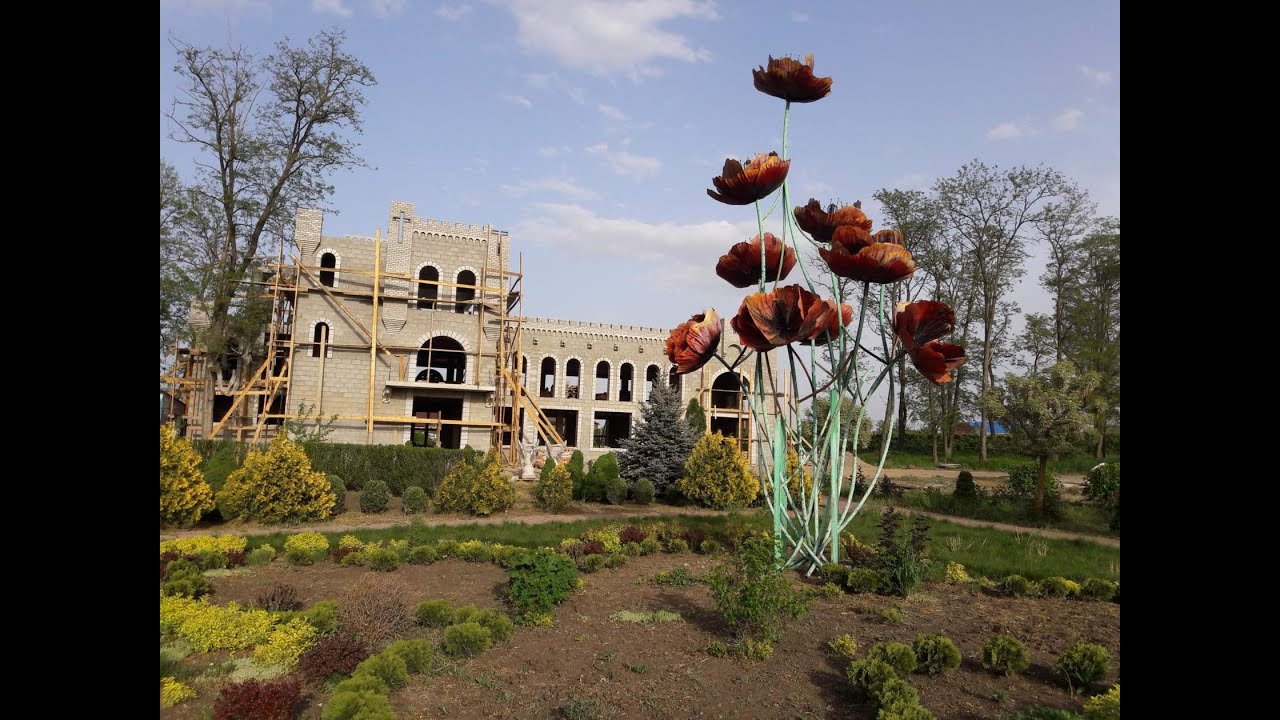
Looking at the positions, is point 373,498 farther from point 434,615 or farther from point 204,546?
point 434,615

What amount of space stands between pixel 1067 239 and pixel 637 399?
62.3 feet

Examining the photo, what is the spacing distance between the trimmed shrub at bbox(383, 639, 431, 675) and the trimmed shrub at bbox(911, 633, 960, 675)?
3.10 m

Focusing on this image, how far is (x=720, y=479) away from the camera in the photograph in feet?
47.9

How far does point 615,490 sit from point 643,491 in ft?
2.02

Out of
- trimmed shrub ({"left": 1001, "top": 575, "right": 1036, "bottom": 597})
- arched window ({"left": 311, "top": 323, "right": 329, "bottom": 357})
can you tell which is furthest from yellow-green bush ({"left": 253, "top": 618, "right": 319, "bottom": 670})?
arched window ({"left": 311, "top": 323, "right": 329, "bottom": 357})

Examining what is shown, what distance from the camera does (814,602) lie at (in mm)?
6297

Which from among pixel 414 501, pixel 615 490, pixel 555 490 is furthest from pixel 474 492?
pixel 615 490

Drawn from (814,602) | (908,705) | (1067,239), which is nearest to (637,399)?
(1067,239)

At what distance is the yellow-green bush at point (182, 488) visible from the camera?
1020cm

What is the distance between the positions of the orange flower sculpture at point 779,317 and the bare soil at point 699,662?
2.45 meters

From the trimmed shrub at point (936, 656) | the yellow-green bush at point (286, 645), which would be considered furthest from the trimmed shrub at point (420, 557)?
the trimmed shrub at point (936, 656)
